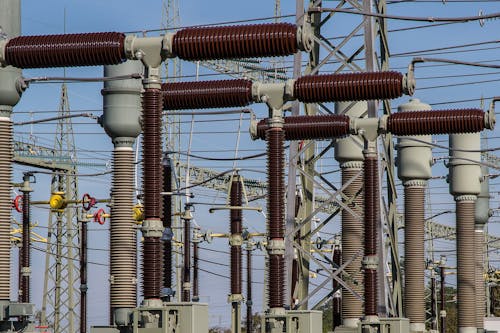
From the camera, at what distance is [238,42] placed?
776 inches

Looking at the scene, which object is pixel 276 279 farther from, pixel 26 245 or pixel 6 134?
pixel 26 245

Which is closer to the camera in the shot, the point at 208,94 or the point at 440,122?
the point at 208,94

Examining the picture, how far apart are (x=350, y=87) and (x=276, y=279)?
388 centimetres

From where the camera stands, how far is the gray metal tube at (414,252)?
43719 millimetres

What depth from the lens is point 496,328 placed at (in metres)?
57.7

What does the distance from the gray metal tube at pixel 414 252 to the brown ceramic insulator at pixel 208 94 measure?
19797 mm

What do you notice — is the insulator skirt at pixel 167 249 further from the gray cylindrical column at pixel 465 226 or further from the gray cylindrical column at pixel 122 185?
the gray cylindrical column at pixel 465 226

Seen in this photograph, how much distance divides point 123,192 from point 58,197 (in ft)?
89.9

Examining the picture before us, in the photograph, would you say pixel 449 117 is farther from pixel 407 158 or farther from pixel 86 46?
pixel 407 158

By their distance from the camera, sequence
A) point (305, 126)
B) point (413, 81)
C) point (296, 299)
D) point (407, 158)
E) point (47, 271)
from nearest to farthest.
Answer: point (413, 81) < point (305, 126) < point (296, 299) < point (407, 158) < point (47, 271)

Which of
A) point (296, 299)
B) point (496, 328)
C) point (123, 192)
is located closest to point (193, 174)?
point (496, 328)

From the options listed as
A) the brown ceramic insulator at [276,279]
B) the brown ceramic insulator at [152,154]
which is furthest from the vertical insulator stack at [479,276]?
the brown ceramic insulator at [152,154]

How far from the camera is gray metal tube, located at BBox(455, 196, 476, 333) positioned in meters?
50.0

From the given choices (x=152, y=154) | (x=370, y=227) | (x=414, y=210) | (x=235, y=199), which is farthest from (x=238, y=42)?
(x=414, y=210)
